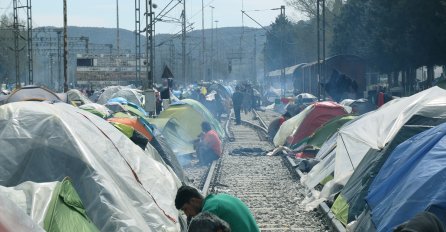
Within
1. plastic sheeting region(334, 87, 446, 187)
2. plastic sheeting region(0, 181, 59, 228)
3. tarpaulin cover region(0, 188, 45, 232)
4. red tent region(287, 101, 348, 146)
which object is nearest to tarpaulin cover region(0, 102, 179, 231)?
plastic sheeting region(0, 181, 59, 228)

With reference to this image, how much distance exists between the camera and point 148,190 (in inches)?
431

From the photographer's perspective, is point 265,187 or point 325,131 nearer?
point 265,187

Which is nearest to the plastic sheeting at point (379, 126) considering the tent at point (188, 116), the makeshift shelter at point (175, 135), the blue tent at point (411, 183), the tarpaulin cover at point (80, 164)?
the blue tent at point (411, 183)

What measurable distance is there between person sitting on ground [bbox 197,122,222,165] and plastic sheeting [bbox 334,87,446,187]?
310 inches

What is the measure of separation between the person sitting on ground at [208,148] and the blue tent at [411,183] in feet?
40.6

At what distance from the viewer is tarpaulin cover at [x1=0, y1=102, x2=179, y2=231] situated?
30.0 feet

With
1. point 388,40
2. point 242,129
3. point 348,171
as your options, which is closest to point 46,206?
point 348,171

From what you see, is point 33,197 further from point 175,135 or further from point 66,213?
point 175,135

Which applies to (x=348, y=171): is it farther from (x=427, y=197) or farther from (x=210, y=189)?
(x=427, y=197)

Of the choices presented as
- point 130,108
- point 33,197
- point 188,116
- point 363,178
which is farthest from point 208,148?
point 33,197

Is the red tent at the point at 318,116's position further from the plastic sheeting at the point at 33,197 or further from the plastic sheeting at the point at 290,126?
the plastic sheeting at the point at 33,197

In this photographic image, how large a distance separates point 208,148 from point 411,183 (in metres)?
14.0

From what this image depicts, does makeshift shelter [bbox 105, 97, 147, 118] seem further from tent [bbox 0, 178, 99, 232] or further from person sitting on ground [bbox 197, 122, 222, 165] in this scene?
tent [bbox 0, 178, 99, 232]

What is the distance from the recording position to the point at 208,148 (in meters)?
23.3
